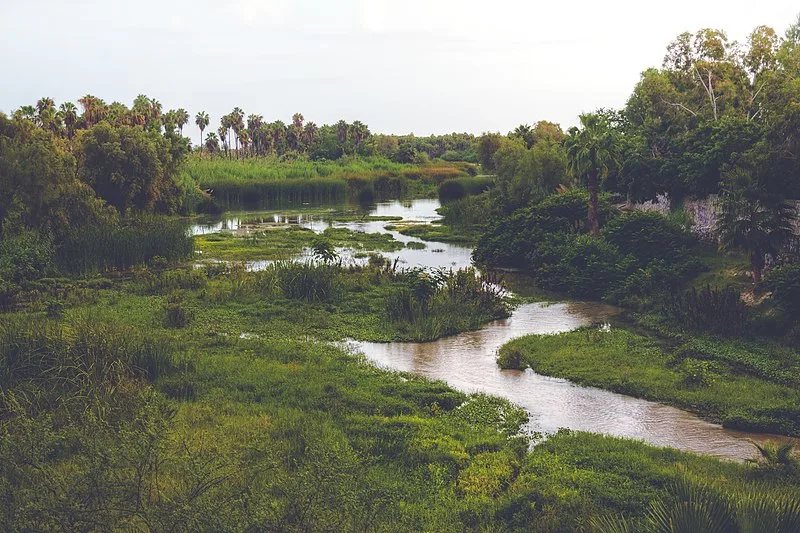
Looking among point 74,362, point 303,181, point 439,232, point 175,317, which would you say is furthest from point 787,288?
point 303,181

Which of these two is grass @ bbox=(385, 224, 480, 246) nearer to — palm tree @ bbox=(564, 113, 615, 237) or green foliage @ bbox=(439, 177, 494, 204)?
palm tree @ bbox=(564, 113, 615, 237)

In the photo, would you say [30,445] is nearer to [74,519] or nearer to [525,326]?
[74,519]

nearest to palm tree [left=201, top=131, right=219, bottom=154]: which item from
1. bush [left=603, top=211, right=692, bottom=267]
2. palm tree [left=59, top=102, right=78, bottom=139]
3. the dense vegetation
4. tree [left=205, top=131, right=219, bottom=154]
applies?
tree [left=205, top=131, right=219, bottom=154]

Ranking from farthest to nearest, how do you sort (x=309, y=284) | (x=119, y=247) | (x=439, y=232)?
(x=439, y=232) < (x=119, y=247) < (x=309, y=284)

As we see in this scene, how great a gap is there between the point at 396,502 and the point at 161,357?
657 centimetres

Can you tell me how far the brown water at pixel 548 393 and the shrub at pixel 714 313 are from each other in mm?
2449

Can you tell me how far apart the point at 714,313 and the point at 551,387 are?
→ 220 inches

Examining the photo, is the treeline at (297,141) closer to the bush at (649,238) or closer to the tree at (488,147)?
the tree at (488,147)

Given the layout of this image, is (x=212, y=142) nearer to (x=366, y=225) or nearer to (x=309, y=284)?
(x=366, y=225)

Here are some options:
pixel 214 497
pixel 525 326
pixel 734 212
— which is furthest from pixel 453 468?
pixel 734 212

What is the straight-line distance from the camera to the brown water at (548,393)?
1143 centimetres

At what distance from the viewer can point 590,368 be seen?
1481 centimetres

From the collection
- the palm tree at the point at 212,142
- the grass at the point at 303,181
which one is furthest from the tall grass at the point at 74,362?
the palm tree at the point at 212,142

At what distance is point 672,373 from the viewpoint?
46.8 ft
